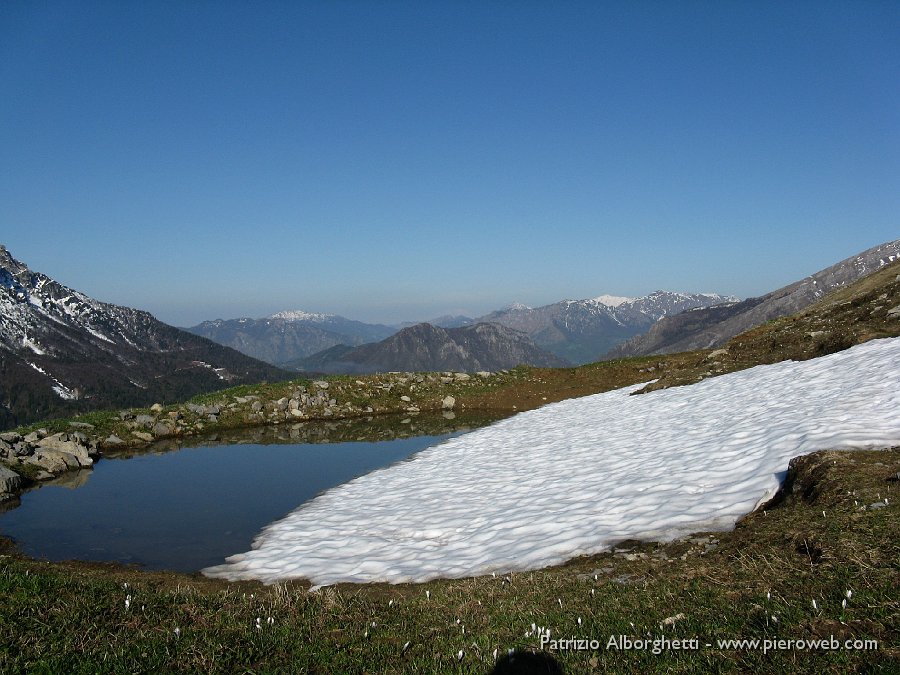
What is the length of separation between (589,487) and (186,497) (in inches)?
558

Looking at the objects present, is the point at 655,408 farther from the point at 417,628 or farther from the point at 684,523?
the point at 417,628

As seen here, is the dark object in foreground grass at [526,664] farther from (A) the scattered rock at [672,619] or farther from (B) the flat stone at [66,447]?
(B) the flat stone at [66,447]

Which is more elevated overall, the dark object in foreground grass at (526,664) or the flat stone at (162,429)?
the flat stone at (162,429)

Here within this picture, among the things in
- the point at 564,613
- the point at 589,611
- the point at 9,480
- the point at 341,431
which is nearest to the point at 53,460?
the point at 9,480

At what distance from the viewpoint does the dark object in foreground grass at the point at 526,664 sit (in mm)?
6023

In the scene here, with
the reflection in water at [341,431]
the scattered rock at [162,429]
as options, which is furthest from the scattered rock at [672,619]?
the scattered rock at [162,429]

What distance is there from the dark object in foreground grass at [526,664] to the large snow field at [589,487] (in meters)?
4.32

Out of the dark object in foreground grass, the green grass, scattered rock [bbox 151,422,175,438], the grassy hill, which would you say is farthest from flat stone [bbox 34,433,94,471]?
the dark object in foreground grass

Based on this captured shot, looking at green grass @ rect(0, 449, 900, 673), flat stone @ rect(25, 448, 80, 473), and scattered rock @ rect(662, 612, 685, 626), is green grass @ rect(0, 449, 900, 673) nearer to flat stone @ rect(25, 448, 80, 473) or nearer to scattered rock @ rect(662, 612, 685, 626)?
scattered rock @ rect(662, 612, 685, 626)

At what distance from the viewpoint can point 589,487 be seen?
14680 millimetres

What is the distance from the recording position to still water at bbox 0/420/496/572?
14617 mm

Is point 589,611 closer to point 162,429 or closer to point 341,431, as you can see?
point 341,431

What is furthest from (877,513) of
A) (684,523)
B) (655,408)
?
(655,408)

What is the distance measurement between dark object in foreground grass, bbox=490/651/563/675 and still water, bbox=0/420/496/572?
31.8 ft
